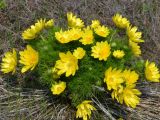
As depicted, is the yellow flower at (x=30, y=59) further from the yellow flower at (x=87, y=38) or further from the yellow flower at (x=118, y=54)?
the yellow flower at (x=118, y=54)

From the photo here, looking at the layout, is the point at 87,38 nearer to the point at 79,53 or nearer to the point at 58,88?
the point at 79,53

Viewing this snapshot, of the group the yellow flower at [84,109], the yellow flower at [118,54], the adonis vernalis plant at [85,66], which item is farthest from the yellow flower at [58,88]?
the yellow flower at [118,54]

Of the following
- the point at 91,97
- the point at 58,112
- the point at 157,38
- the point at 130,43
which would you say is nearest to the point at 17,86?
the point at 58,112

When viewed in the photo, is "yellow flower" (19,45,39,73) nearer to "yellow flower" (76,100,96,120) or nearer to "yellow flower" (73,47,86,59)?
"yellow flower" (73,47,86,59)

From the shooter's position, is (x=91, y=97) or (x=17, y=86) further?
(x=17, y=86)

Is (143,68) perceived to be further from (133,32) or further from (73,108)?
(73,108)

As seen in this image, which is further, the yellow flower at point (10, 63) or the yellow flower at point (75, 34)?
the yellow flower at point (10, 63)
